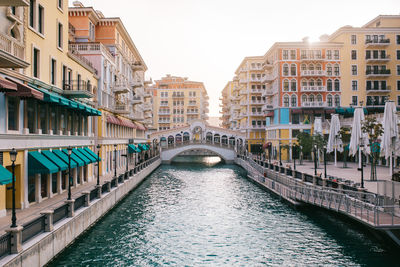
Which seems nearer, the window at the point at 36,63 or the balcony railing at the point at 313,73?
the window at the point at 36,63

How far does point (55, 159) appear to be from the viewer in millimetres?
22719

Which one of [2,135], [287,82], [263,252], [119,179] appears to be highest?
[287,82]

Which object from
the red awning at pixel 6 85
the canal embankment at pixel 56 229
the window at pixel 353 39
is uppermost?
the window at pixel 353 39

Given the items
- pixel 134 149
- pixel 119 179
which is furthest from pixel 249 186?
pixel 134 149

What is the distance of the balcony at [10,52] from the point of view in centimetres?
1470

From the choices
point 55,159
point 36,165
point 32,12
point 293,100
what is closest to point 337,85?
point 293,100

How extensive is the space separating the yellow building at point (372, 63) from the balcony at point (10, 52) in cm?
5891

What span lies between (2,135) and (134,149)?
1476 inches

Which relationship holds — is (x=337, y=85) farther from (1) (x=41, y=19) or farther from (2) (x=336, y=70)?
(1) (x=41, y=19)

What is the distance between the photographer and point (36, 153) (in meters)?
21.1

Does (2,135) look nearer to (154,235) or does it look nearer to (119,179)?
(154,235)

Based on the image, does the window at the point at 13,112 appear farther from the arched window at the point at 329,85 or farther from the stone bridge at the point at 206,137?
the arched window at the point at 329,85

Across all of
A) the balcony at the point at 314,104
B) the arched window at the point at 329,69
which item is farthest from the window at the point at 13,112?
the arched window at the point at 329,69

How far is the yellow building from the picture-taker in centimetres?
6141
